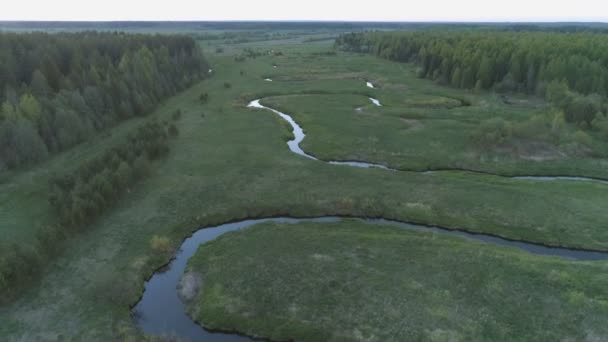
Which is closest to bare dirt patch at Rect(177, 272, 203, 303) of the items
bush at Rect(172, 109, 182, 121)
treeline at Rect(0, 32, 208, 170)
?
treeline at Rect(0, 32, 208, 170)

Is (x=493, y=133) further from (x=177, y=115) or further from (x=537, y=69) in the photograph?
(x=177, y=115)

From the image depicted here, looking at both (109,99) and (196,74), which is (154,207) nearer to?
(109,99)

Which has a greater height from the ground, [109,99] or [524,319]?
[109,99]

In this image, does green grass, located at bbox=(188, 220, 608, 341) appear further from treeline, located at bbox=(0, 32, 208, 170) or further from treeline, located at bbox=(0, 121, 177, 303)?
treeline, located at bbox=(0, 32, 208, 170)

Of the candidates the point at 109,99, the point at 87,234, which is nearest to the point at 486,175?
the point at 87,234

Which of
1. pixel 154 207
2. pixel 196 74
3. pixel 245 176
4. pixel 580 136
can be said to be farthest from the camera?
pixel 196 74

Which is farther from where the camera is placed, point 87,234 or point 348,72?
point 348,72

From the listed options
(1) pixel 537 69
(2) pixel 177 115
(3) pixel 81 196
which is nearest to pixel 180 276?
(3) pixel 81 196
